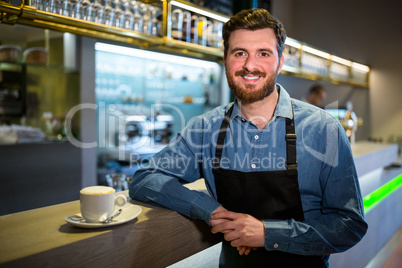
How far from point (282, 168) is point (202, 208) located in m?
0.35

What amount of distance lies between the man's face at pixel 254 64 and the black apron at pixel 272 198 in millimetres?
173

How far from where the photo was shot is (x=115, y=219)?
42.0 inches

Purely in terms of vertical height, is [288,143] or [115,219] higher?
[288,143]

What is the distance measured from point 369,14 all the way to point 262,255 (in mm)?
5341

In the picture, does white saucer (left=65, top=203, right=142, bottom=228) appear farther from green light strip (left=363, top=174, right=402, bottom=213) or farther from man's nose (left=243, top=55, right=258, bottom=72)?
green light strip (left=363, top=174, right=402, bottom=213)

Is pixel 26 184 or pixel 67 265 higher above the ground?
pixel 67 265

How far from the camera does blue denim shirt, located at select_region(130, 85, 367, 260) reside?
3.92ft

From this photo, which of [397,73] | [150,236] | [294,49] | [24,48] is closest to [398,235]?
[294,49]

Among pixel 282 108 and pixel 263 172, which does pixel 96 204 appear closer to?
pixel 263 172

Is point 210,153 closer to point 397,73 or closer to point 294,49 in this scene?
point 294,49

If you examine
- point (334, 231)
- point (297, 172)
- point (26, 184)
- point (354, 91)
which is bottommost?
point (26, 184)

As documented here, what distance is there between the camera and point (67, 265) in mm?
877

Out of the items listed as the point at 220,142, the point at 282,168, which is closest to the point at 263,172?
the point at 282,168

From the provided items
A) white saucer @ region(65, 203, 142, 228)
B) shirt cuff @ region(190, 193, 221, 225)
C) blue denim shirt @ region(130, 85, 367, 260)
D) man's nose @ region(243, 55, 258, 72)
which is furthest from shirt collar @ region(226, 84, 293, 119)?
white saucer @ region(65, 203, 142, 228)
